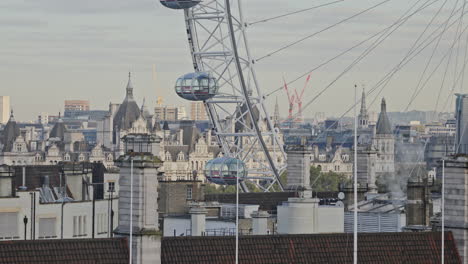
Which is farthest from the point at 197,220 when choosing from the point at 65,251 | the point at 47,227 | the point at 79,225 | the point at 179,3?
the point at 179,3

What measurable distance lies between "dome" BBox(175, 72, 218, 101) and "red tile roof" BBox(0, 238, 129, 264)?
86.6 metres

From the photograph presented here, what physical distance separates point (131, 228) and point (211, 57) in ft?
302

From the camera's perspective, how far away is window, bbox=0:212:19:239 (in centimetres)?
6322

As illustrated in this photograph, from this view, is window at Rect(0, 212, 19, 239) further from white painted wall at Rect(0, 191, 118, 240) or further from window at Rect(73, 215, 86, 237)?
window at Rect(73, 215, 86, 237)

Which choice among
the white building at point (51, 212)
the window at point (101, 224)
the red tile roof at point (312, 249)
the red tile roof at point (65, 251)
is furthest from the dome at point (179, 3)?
the red tile roof at point (65, 251)

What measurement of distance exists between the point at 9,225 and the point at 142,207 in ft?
58.6

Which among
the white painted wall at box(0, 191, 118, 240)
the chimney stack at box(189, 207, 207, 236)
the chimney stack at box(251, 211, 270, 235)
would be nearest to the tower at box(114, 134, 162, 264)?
the white painted wall at box(0, 191, 118, 240)

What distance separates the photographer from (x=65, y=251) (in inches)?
1794

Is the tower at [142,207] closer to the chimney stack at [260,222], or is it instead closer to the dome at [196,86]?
the chimney stack at [260,222]

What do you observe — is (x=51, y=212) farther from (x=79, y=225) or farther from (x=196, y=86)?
(x=196, y=86)

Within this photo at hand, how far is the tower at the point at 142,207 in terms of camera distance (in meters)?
46.3

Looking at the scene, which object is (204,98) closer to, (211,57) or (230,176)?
(211,57)

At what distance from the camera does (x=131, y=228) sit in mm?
46094

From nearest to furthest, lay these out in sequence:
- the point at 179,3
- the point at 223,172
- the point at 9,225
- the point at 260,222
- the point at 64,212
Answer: the point at 9,225 < the point at 260,222 < the point at 64,212 < the point at 223,172 < the point at 179,3
